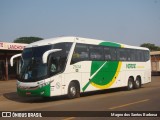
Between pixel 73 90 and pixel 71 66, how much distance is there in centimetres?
140

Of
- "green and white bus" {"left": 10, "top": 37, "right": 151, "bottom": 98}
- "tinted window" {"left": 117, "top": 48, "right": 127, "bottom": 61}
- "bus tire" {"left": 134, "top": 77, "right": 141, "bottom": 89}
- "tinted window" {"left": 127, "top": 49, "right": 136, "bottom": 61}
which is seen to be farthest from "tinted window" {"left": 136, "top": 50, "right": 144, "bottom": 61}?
"tinted window" {"left": 117, "top": 48, "right": 127, "bottom": 61}

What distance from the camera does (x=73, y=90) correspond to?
19.6 meters

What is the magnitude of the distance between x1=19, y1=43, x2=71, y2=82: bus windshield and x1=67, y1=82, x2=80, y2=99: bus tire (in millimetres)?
1412

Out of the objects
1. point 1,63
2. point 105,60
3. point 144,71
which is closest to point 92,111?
point 105,60

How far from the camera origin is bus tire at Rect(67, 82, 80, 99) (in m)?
19.3

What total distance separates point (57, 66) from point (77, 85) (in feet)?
7.52

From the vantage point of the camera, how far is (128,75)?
2600cm

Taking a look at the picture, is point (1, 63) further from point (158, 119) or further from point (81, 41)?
point (158, 119)

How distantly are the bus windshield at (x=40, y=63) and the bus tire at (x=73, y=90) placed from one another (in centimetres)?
141

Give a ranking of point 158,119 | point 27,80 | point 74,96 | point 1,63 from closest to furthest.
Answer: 1. point 158,119
2. point 27,80
3. point 74,96
4. point 1,63

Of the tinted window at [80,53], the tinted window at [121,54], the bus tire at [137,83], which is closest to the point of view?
the tinted window at [80,53]

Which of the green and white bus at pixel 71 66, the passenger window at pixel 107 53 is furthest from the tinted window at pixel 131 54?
the passenger window at pixel 107 53

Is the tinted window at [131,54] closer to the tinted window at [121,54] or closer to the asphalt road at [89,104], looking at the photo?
the tinted window at [121,54]

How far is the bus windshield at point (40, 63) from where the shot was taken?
17781mm
